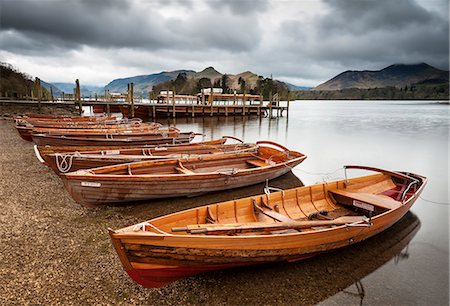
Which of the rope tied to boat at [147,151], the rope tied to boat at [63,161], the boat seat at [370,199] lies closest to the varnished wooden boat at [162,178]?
the rope tied to boat at [63,161]

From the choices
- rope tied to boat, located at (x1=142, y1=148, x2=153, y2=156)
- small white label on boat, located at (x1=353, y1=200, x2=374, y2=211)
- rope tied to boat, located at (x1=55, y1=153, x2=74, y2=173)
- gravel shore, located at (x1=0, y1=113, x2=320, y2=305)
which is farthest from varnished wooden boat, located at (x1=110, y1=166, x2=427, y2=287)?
rope tied to boat, located at (x1=142, y1=148, x2=153, y2=156)

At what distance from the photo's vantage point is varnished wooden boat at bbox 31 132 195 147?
12914 millimetres

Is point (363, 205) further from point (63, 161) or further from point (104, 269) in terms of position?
point (63, 161)

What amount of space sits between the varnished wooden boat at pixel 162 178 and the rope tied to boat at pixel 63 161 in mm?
1468

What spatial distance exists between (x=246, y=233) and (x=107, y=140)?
414 inches

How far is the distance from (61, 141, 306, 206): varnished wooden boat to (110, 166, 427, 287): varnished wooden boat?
255 centimetres

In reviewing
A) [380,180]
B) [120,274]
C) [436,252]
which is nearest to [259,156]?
[380,180]

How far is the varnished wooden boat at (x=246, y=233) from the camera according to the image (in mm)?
3979

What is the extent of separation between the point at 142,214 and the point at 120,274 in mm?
2706

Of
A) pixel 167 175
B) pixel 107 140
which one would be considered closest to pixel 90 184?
pixel 167 175

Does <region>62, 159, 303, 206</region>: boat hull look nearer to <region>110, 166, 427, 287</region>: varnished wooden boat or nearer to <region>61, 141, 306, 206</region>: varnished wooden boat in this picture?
<region>61, 141, 306, 206</region>: varnished wooden boat

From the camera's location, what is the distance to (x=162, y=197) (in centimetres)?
801

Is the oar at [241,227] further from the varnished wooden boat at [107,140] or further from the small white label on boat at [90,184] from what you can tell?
the varnished wooden boat at [107,140]

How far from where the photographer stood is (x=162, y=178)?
7.53m
